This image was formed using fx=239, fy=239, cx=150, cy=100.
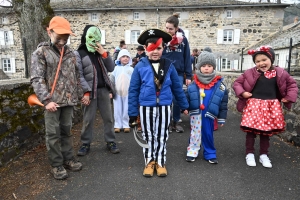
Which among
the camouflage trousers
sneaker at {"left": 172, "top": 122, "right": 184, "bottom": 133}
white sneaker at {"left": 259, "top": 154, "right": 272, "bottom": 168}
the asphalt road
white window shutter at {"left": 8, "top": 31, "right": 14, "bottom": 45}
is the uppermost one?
white window shutter at {"left": 8, "top": 31, "right": 14, "bottom": 45}

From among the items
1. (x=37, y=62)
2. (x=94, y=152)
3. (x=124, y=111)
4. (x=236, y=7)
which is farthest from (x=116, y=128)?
(x=236, y=7)

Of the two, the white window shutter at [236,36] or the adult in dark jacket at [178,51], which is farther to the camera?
the white window shutter at [236,36]

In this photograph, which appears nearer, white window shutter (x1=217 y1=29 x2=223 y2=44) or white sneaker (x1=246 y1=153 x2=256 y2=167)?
white sneaker (x1=246 y1=153 x2=256 y2=167)

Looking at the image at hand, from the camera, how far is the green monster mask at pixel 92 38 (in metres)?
3.33

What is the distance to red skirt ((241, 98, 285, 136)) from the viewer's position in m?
3.24

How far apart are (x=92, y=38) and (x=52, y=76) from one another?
86 cm

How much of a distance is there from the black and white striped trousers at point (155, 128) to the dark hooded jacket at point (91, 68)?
89 centimetres

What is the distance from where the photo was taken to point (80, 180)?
2.98 metres

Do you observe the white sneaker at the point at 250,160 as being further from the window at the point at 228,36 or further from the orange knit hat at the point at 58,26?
the window at the point at 228,36

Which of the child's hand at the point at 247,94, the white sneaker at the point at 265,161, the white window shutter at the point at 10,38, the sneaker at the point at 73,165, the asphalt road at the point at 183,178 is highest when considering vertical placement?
the white window shutter at the point at 10,38

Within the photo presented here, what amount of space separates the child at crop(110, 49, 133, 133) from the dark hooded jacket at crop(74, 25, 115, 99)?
3.74 feet

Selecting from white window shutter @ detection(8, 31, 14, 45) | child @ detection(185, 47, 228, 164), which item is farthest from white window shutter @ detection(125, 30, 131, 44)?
child @ detection(185, 47, 228, 164)

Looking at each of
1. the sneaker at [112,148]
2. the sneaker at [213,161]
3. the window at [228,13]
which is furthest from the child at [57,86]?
the window at [228,13]

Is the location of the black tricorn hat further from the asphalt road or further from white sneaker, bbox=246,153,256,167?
white sneaker, bbox=246,153,256,167
